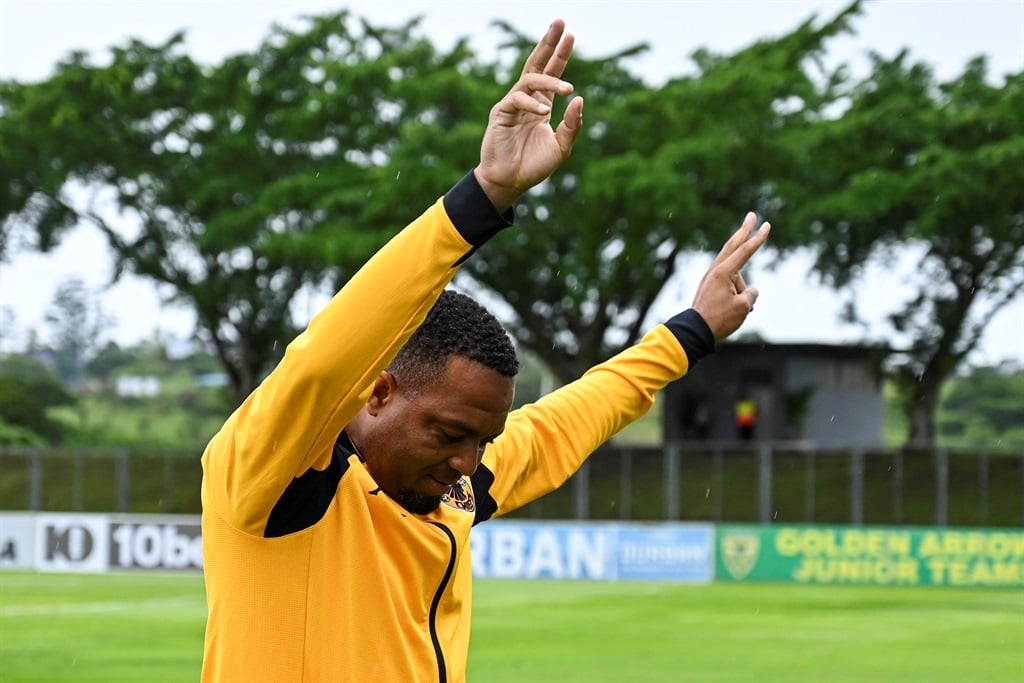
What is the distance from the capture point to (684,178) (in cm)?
3150

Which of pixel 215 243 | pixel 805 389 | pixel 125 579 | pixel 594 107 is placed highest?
pixel 594 107

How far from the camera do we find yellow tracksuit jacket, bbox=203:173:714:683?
2549 mm

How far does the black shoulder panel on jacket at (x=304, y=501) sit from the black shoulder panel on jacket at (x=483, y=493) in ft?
2.47

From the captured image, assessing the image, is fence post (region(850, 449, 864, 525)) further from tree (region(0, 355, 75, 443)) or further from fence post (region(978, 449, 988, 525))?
tree (region(0, 355, 75, 443))

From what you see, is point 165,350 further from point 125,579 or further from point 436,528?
point 436,528

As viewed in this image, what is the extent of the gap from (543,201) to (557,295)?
2994 millimetres

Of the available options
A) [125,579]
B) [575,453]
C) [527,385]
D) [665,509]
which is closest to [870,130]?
[665,509]

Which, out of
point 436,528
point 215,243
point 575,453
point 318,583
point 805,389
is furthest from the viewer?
point 805,389

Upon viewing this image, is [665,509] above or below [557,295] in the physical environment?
below

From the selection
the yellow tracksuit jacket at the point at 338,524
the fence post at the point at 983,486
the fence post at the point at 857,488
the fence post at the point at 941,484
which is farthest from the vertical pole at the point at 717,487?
the yellow tracksuit jacket at the point at 338,524

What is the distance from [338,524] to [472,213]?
71 cm

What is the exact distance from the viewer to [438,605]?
10.5 ft

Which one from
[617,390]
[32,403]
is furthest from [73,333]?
[617,390]

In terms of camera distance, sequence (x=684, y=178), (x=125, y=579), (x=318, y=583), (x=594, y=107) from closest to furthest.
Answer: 1. (x=318, y=583)
2. (x=125, y=579)
3. (x=684, y=178)
4. (x=594, y=107)
